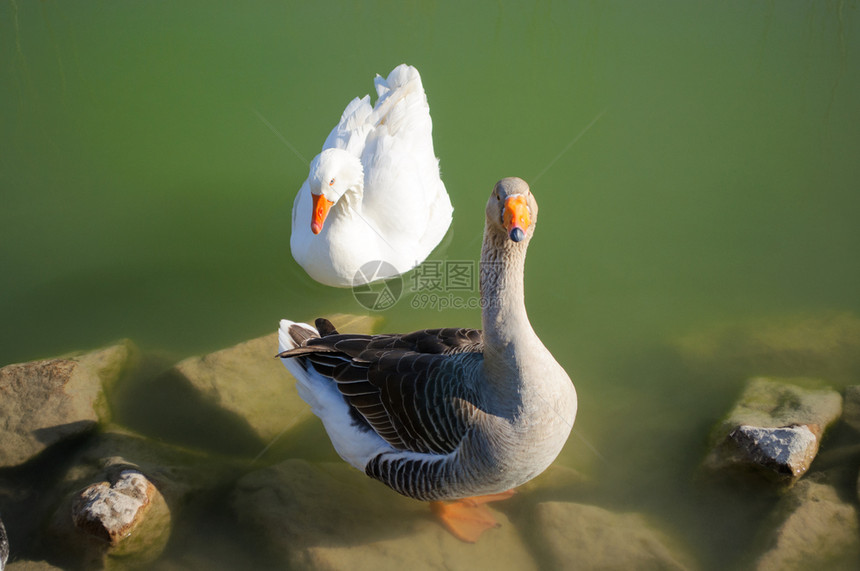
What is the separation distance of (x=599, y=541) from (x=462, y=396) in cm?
120

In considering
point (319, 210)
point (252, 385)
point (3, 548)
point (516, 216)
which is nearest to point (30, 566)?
point (3, 548)

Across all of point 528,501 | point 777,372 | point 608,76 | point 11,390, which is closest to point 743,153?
point 608,76

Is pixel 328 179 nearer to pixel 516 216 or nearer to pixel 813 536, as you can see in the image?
pixel 516 216

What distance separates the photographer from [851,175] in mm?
6008

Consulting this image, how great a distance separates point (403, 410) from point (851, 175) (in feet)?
16.2

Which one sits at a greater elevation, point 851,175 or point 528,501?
point 851,175

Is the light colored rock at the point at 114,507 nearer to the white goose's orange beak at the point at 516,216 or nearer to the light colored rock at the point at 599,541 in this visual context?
the light colored rock at the point at 599,541

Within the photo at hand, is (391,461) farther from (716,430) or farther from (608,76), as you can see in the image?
(608,76)

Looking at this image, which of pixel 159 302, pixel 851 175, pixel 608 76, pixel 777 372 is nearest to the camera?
pixel 777 372

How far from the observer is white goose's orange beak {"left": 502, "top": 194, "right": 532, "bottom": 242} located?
9.28 feet

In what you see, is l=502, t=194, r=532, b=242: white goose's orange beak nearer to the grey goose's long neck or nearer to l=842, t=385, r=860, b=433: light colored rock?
the grey goose's long neck

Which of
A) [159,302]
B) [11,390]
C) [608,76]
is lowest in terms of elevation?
[11,390]

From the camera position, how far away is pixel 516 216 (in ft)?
9.37

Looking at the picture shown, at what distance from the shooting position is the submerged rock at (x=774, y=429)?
372 centimetres
